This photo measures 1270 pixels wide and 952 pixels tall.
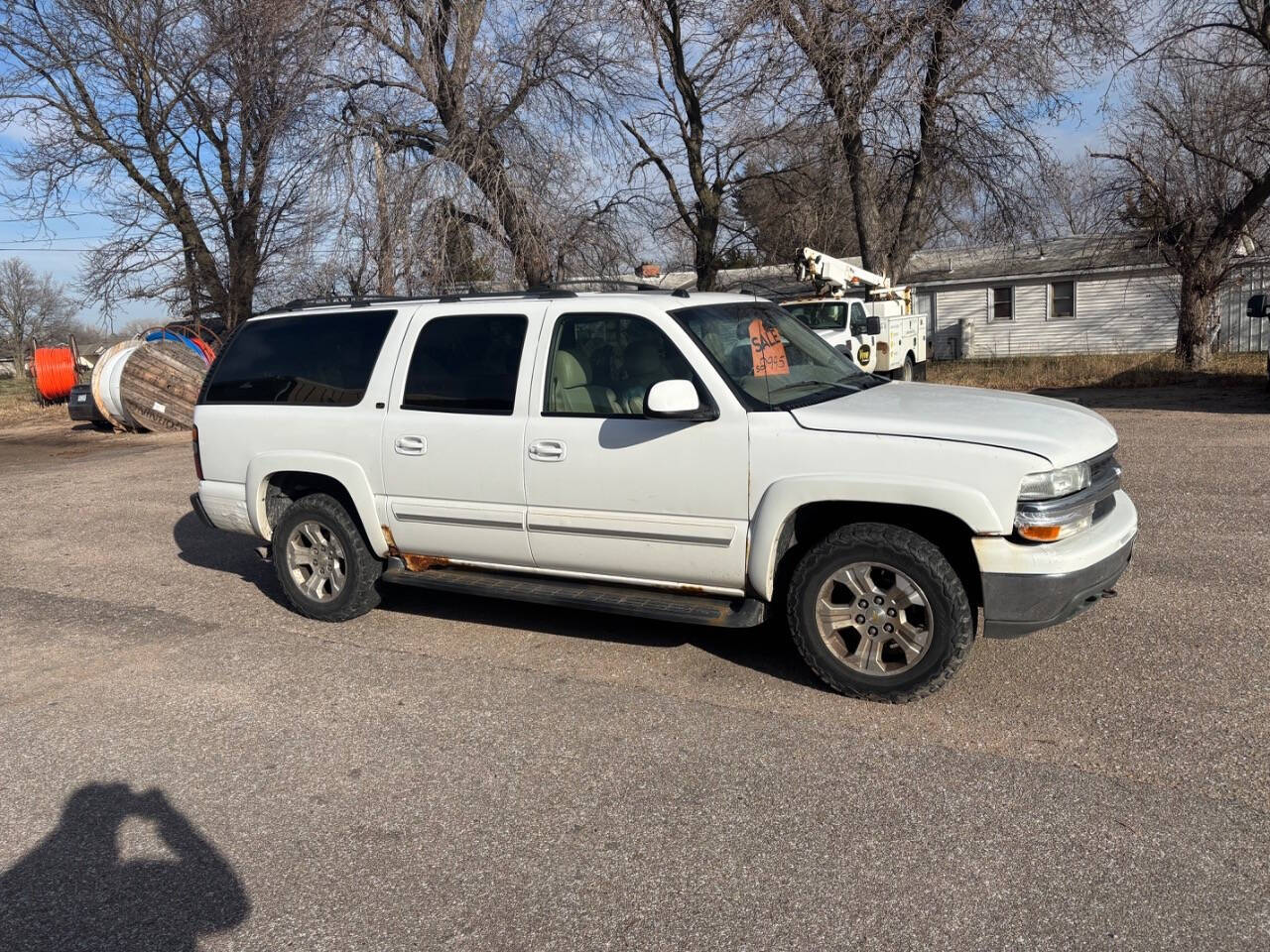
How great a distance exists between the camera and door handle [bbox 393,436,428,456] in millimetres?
5789

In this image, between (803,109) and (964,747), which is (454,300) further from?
(803,109)

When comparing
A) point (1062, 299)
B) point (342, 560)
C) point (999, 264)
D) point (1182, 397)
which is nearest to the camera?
point (342, 560)

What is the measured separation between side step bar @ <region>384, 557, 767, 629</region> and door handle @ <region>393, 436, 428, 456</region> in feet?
2.31

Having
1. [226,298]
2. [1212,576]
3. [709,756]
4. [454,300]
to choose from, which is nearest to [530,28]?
[226,298]

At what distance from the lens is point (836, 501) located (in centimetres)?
475

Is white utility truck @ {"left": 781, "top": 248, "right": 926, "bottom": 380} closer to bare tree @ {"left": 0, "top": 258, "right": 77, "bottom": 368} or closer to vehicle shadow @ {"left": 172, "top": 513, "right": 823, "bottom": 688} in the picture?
vehicle shadow @ {"left": 172, "top": 513, "right": 823, "bottom": 688}

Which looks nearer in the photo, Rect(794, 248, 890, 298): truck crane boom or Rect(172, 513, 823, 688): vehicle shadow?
Rect(172, 513, 823, 688): vehicle shadow

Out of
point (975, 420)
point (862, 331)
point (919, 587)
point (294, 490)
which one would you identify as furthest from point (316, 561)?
point (862, 331)

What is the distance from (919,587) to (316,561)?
12.2ft

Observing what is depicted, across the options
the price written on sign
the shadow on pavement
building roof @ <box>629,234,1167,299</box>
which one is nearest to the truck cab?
the shadow on pavement

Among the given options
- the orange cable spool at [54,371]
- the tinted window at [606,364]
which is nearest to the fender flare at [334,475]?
the tinted window at [606,364]

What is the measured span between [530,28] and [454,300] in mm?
14578

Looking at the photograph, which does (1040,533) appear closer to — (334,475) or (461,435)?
(461,435)

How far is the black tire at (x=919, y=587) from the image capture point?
451 cm
